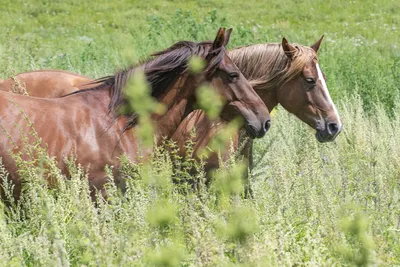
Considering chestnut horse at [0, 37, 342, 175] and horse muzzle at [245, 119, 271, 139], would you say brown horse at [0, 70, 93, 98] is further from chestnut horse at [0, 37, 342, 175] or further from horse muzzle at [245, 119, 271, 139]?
horse muzzle at [245, 119, 271, 139]

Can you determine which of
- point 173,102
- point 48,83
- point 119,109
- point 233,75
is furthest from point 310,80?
point 48,83

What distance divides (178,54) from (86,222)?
2284mm

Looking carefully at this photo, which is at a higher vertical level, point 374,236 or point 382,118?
point 374,236

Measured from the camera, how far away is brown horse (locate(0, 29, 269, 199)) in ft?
17.2

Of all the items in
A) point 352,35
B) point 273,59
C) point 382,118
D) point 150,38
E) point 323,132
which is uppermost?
point 273,59

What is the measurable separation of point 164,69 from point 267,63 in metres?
1.18

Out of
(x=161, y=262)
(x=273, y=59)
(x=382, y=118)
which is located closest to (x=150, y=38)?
(x=382, y=118)

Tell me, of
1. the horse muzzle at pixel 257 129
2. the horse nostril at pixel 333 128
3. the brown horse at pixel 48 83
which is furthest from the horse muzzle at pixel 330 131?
the brown horse at pixel 48 83

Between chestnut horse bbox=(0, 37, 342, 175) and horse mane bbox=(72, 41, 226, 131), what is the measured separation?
0.60 m

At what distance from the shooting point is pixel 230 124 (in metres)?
5.50

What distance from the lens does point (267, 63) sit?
20.9 ft

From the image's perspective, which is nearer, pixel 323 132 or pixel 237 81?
pixel 237 81

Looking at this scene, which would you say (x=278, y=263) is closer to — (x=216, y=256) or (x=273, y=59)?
(x=216, y=256)

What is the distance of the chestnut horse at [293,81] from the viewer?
6258 mm
